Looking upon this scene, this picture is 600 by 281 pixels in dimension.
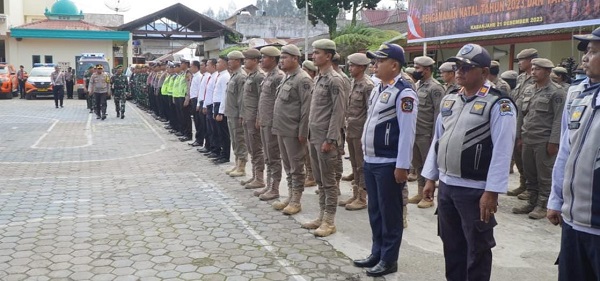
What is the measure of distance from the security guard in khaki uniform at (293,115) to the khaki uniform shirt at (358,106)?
0.57m

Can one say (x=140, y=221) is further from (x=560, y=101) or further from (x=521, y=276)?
(x=560, y=101)

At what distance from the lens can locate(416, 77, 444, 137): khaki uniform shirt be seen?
22.6 feet

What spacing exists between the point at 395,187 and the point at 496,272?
1.15 m

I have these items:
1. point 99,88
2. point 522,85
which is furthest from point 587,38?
point 99,88

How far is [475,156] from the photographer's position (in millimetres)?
3430

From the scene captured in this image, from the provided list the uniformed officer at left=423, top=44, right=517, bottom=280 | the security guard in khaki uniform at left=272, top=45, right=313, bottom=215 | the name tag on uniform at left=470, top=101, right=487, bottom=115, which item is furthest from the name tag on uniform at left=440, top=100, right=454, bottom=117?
the security guard in khaki uniform at left=272, top=45, right=313, bottom=215

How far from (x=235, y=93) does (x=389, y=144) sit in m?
4.44

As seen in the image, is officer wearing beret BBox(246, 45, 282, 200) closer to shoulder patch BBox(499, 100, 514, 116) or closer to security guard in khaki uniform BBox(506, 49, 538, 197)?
security guard in khaki uniform BBox(506, 49, 538, 197)

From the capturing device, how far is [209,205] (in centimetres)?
669

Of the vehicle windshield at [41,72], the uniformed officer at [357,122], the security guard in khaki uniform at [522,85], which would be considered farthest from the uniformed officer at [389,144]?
the vehicle windshield at [41,72]

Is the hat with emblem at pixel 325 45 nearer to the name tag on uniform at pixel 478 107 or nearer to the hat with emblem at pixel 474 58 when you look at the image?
the hat with emblem at pixel 474 58

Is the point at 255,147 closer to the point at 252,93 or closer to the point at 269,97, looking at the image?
the point at 252,93

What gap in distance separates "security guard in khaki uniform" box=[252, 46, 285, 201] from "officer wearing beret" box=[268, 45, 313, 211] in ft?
1.62

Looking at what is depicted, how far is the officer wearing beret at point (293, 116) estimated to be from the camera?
611cm
